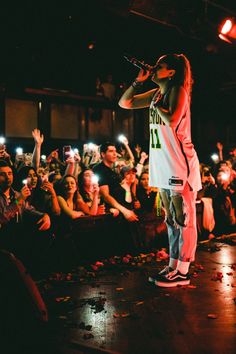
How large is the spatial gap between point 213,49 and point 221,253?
5.53 metres

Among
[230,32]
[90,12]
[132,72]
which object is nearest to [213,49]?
[230,32]

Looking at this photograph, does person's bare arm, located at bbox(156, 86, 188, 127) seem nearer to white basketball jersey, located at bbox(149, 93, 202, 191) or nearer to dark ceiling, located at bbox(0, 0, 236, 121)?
white basketball jersey, located at bbox(149, 93, 202, 191)

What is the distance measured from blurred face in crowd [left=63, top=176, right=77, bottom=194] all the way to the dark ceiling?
115 inches

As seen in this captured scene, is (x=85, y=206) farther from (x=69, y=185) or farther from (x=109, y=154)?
(x=109, y=154)

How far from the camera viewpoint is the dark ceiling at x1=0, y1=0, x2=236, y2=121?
339 inches

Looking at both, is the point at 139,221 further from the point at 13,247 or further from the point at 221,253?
the point at 13,247

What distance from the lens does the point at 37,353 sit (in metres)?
3.46

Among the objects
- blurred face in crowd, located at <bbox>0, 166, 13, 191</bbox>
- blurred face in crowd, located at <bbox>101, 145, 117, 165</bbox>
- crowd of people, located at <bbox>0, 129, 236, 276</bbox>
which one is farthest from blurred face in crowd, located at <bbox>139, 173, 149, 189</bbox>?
blurred face in crowd, located at <bbox>0, 166, 13, 191</bbox>

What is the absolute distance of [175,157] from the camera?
5.23 m

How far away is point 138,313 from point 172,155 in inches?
71.1

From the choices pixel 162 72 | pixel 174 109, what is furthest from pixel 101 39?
pixel 174 109

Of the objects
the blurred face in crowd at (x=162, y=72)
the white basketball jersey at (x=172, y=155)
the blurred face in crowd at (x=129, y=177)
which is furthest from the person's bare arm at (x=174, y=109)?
the blurred face in crowd at (x=129, y=177)

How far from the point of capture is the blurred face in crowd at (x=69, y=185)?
283 inches

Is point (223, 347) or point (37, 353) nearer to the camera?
point (37, 353)
